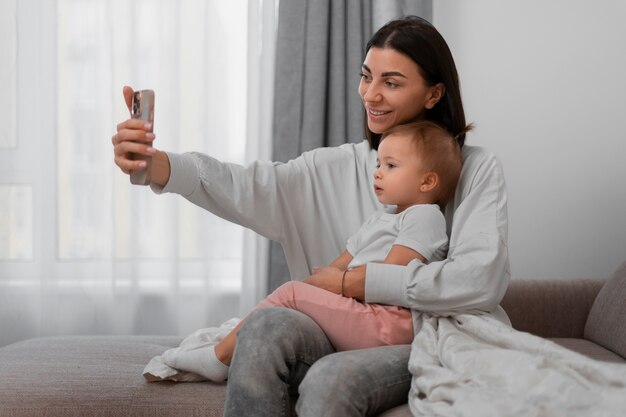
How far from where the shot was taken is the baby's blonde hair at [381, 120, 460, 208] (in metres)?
1.93

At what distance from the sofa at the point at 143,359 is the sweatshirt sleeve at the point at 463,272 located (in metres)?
0.24

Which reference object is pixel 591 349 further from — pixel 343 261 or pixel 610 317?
pixel 343 261

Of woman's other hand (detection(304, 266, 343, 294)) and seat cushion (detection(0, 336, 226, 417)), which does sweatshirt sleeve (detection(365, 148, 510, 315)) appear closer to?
woman's other hand (detection(304, 266, 343, 294))

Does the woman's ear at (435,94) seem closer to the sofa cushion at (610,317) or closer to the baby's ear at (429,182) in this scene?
the baby's ear at (429,182)

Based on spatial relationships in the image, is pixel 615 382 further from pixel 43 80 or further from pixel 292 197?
pixel 43 80

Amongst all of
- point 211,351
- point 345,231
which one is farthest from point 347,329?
point 345,231

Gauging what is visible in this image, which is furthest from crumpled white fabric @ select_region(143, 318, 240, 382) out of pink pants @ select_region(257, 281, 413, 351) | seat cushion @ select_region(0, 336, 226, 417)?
pink pants @ select_region(257, 281, 413, 351)

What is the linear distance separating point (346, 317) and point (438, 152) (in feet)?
1.48

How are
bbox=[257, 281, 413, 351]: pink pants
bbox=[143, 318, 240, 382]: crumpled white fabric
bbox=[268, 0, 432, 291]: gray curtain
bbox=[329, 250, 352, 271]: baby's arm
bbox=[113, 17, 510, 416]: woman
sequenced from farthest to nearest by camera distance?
bbox=[268, 0, 432, 291]: gray curtain → bbox=[329, 250, 352, 271]: baby's arm → bbox=[143, 318, 240, 382]: crumpled white fabric → bbox=[257, 281, 413, 351]: pink pants → bbox=[113, 17, 510, 416]: woman

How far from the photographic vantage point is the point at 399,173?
6.31 ft

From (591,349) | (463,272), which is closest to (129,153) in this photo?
(463,272)

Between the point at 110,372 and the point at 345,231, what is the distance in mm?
655

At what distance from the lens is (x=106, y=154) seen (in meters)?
3.38

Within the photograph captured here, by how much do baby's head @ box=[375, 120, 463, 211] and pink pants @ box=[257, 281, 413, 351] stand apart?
0.29 meters
